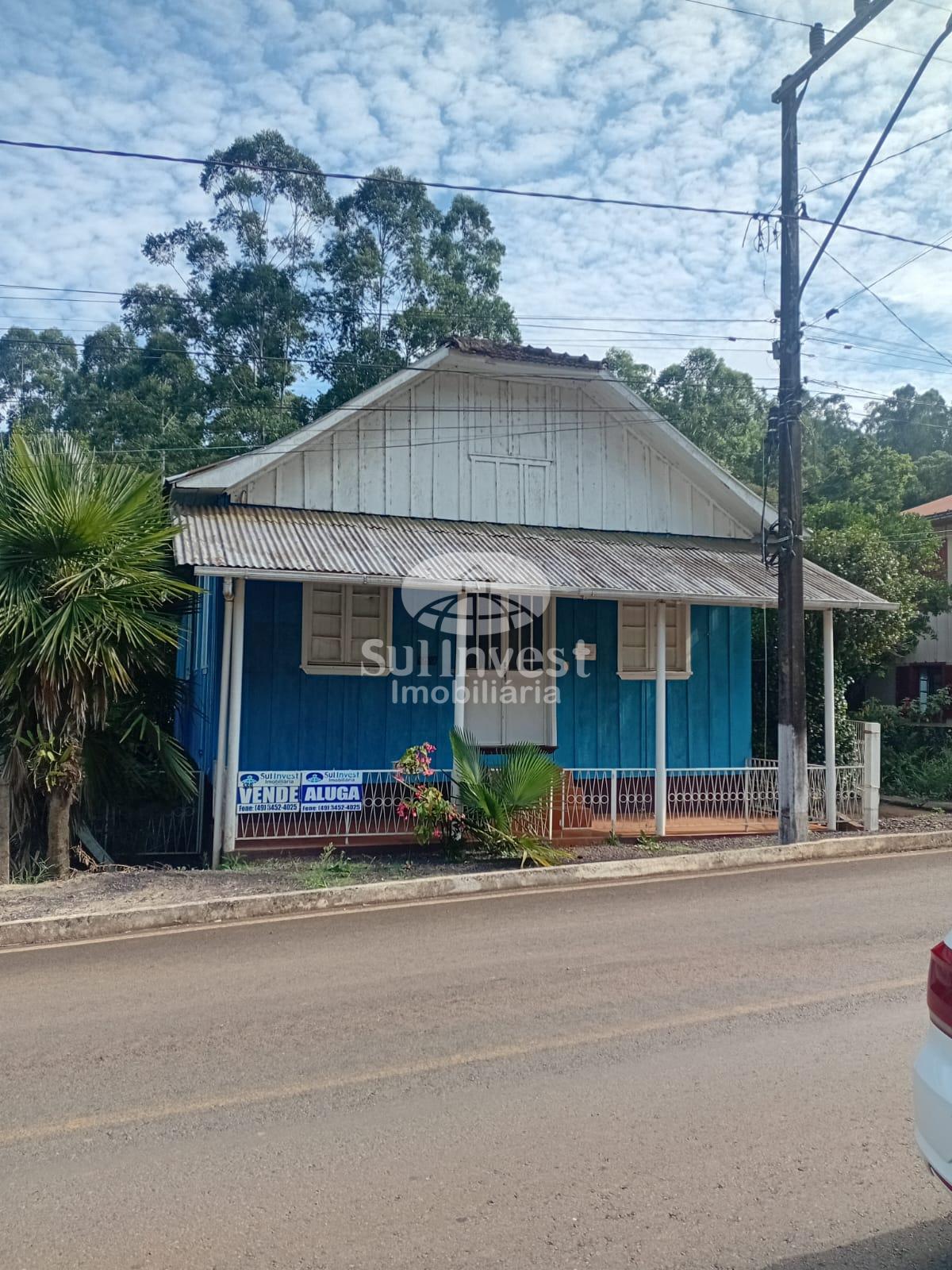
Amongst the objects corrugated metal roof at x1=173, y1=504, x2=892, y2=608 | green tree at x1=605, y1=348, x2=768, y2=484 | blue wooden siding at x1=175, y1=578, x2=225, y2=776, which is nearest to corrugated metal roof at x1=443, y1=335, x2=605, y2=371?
corrugated metal roof at x1=173, y1=504, x2=892, y2=608

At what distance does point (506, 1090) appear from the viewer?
4.43 m

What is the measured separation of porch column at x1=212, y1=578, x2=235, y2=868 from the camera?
9.99 meters

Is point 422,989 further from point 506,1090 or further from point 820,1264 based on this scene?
point 820,1264

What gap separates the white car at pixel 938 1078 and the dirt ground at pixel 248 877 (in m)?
6.35

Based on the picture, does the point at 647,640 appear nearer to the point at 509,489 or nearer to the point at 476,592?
the point at 509,489

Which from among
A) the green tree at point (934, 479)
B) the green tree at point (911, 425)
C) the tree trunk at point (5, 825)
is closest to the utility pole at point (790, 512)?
the tree trunk at point (5, 825)

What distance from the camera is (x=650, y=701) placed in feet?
45.1

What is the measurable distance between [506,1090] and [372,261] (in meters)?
34.4

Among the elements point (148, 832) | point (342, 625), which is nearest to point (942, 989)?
point (148, 832)

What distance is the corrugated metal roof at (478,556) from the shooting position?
1027cm

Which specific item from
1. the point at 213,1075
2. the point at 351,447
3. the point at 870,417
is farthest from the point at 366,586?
the point at 870,417

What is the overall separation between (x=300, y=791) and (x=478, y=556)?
3498 mm

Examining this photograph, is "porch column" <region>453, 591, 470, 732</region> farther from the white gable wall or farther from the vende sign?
the white gable wall

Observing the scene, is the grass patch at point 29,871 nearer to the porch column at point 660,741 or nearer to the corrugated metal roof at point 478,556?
the corrugated metal roof at point 478,556
